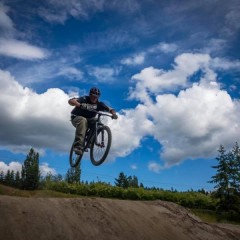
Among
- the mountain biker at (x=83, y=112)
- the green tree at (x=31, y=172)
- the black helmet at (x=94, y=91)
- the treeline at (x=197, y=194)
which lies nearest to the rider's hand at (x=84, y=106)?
the mountain biker at (x=83, y=112)

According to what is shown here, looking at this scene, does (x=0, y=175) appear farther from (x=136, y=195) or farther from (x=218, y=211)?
(x=218, y=211)

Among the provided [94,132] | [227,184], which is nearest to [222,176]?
[227,184]

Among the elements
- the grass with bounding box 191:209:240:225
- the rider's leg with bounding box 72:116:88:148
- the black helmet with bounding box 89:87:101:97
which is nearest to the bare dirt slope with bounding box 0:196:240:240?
the rider's leg with bounding box 72:116:88:148

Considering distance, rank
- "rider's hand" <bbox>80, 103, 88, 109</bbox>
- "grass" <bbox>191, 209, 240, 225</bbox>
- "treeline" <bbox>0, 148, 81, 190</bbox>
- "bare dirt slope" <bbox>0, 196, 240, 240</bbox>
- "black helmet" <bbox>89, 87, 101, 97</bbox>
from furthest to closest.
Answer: "treeline" <bbox>0, 148, 81, 190</bbox> → "grass" <bbox>191, 209, 240, 225</bbox> → "black helmet" <bbox>89, 87, 101, 97</bbox> → "rider's hand" <bbox>80, 103, 88, 109</bbox> → "bare dirt slope" <bbox>0, 196, 240, 240</bbox>

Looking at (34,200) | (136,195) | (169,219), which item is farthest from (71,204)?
(136,195)

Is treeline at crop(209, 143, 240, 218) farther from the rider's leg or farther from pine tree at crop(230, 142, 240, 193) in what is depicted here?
the rider's leg

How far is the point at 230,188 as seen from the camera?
42.2 metres

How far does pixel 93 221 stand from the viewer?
10.8 meters

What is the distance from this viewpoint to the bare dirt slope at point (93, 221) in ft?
30.5

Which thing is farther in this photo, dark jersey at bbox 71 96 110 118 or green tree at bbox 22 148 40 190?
green tree at bbox 22 148 40 190

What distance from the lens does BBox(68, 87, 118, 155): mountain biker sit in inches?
513

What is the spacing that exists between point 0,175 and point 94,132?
89.1 m

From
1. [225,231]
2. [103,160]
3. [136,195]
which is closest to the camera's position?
[103,160]

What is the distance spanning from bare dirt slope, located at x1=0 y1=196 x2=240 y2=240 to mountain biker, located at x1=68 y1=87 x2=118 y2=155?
240 cm
